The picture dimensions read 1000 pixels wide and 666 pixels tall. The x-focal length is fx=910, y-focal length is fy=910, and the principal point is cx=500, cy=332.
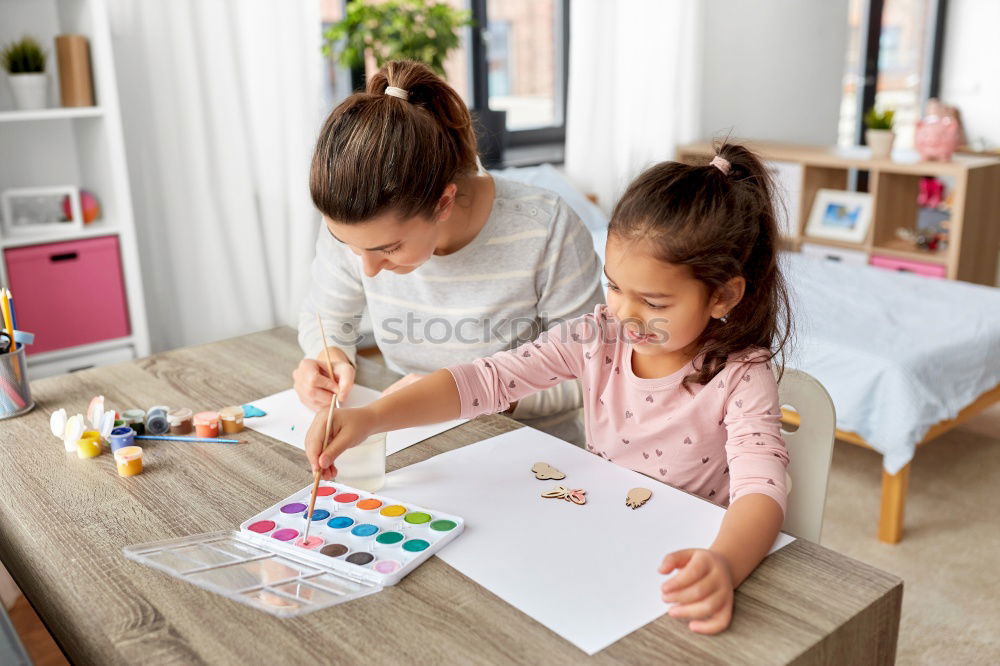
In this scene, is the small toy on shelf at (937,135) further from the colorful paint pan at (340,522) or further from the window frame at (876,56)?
the colorful paint pan at (340,522)

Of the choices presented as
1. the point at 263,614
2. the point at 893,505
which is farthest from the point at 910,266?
the point at 263,614

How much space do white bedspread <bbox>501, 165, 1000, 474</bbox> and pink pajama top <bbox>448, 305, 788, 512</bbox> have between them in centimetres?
82

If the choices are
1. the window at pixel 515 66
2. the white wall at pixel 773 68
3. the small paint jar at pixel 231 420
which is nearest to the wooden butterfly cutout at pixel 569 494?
the small paint jar at pixel 231 420

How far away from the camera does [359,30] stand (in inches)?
116

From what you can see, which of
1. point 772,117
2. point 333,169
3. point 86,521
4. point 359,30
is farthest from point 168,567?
point 772,117

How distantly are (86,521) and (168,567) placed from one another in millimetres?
161

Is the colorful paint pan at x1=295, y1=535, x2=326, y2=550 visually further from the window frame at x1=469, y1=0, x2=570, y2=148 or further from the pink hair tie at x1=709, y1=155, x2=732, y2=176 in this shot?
the window frame at x1=469, y1=0, x2=570, y2=148

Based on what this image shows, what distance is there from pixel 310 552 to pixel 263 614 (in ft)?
0.29

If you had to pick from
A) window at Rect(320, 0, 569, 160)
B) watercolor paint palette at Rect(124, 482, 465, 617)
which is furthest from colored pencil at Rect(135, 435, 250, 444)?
window at Rect(320, 0, 569, 160)

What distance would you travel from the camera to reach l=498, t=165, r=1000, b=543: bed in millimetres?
2023

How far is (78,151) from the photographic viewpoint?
8.36 feet

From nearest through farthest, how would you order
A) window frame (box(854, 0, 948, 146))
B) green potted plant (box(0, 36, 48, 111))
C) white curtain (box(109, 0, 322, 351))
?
1. green potted plant (box(0, 36, 48, 111))
2. white curtain (box(109, 0, 322, 351))
3. window frame (box(854, 0, 948, 146))

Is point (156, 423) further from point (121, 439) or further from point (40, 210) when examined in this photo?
point (40, 210)

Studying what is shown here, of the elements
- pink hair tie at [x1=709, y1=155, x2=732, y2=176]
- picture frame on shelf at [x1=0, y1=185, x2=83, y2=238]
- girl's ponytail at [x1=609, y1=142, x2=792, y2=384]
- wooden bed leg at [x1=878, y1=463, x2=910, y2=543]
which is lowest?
wooden bed leg at [x1=878, y1=463, x2=910, y2=543]
